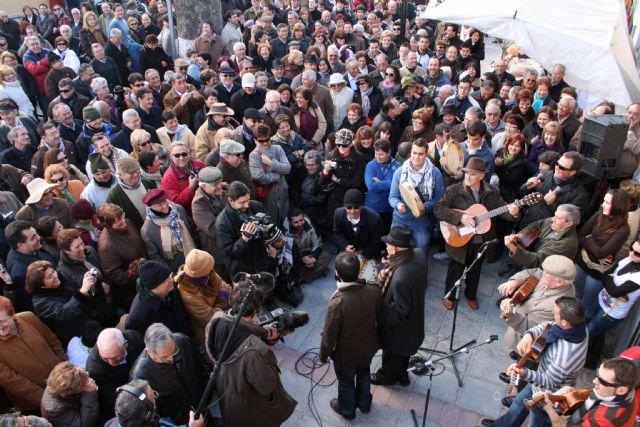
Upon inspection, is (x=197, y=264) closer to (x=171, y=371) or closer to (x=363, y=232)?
(x=171, y=371)

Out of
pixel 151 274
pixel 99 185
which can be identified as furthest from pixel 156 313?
pixel 99 185

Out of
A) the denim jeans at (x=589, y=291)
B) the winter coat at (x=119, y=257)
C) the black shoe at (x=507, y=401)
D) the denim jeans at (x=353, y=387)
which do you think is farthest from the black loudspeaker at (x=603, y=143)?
the winter coat at (x=119, y=257)

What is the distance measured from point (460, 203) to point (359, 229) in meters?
1.10

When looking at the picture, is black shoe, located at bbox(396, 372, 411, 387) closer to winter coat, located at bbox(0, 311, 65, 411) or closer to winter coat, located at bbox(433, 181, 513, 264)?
winter coat, located at bbox(433, 181, 513, 264)

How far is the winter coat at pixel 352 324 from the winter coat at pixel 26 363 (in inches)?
84.1

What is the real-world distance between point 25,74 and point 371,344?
8.22 metres

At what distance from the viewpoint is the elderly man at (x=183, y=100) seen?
289 inches

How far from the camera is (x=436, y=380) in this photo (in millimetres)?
4785

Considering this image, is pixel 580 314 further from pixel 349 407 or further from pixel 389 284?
pixel 349 407

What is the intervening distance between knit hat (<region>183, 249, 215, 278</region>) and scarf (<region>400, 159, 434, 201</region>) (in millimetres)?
2424

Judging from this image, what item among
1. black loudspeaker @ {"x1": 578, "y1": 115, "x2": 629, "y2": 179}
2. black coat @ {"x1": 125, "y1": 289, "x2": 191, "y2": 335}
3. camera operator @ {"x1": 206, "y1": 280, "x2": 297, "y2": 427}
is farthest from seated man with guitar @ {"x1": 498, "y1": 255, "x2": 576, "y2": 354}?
black coat @ {"x1": 125, "y1": 289, "x2": 191, "y2": 335}

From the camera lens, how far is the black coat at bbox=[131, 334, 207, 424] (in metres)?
3.45

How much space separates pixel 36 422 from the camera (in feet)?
9.64

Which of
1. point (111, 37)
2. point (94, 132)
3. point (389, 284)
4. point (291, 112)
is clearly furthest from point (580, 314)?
point (111, 37)
